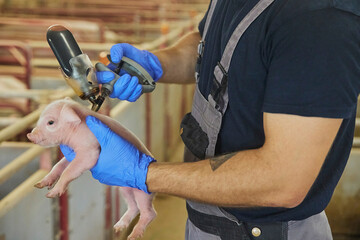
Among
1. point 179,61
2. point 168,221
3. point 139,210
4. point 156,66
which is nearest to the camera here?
point 139,210

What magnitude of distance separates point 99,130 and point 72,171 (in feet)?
0.43

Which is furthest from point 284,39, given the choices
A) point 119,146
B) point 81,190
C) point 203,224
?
point 81,190

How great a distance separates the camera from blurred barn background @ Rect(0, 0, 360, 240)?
6.73 ft

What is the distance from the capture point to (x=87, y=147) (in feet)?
4.45

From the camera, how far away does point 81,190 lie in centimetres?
264

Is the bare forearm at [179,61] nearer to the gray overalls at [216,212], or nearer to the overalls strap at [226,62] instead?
the gray overalls at [216,212]

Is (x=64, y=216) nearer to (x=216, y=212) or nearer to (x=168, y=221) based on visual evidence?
(x=216, y=212)

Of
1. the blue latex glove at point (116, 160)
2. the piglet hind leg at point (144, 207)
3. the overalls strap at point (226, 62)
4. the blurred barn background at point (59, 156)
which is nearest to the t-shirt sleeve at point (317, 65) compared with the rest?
the overalls strap at point (226, 62)

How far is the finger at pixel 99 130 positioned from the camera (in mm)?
1337

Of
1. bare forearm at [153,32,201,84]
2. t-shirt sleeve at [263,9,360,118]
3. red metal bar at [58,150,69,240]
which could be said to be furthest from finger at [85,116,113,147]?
red metal bar at [58,150,69,240]

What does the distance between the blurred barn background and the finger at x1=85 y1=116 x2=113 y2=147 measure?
1.03 ft

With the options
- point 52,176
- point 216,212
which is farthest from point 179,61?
point 52,176

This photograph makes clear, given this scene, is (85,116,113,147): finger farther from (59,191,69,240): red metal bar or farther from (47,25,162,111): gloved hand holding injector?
(59,191,69,240): red metal bar

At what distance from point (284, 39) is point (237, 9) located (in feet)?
0.90
